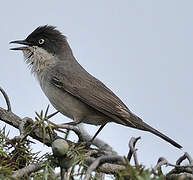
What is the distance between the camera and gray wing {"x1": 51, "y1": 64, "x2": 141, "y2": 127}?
494cm

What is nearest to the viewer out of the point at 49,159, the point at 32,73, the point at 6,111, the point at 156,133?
the point at 49,159

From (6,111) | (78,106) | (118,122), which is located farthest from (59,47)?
(6,111)

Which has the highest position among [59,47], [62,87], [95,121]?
[59,47]

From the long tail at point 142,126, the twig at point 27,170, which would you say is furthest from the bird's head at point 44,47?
the twig at point 27,170

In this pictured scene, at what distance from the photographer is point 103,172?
7.64ft

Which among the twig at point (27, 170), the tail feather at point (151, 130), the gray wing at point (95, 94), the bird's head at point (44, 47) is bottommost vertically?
the tail feather at point (151, 130)

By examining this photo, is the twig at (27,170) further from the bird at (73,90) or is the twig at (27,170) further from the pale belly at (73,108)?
the pale belly at (73,108)

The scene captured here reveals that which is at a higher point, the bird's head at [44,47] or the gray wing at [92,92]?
the bird's head at [44,47]

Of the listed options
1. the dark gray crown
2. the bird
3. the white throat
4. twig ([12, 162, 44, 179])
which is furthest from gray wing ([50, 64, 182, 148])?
twig ([12, 162, 44, 179])

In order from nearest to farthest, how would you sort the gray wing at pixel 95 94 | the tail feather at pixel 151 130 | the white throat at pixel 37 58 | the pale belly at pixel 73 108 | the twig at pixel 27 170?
the twig at pixel 27 170 < the tail feather at pixel 151 130 < the gray wing at pixel 95 94 < the pale belly at pixel 73 108 < the white throat at pixel 37 58

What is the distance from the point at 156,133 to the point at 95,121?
31.4 inches

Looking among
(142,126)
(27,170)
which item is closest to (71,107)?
(142,126)

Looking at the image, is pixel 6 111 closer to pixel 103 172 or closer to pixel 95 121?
pixel 103 172

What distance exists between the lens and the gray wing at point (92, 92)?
4.94 meters
